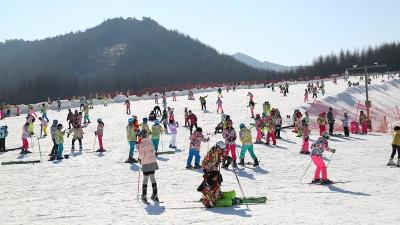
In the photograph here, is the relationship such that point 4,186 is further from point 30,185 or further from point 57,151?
point 57,151

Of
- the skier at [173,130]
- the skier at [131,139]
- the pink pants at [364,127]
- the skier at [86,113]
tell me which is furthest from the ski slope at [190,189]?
the skier at [86,113]

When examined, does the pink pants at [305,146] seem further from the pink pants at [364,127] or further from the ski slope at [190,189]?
the pink pants at [364,127]

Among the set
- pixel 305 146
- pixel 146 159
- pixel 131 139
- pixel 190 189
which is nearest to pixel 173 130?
pixel 131 139

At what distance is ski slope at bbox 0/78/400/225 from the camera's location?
31.2ft

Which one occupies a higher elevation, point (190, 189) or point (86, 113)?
point (86, 113)

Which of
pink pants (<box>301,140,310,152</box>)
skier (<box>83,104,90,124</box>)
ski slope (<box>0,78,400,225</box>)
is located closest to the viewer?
ski slope (<box>0,78,400,225</box>)

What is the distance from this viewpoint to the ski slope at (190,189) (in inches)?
374

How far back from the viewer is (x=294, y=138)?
24938mm

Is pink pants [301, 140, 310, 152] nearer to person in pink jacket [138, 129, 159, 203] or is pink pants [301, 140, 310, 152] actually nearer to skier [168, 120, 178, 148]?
skier [168, 120, 178, 148]

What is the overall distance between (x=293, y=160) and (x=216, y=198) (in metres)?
8.26

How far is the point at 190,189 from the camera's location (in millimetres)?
12633

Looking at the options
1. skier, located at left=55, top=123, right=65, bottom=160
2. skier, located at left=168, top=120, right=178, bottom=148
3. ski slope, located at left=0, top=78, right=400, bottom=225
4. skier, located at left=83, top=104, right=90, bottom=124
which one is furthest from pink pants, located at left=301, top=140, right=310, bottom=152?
skier, located at left=83, top=104, right=90, bottom=124

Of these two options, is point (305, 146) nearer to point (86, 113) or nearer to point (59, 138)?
point (59, 138)

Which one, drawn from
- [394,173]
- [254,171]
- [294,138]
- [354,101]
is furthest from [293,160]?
[354,101]
